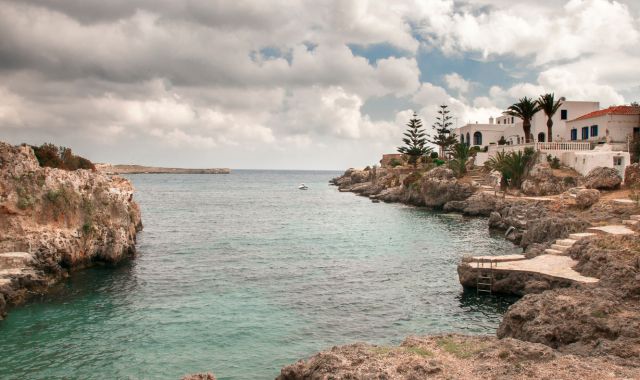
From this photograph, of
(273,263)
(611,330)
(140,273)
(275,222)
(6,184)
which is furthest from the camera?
(275,222)

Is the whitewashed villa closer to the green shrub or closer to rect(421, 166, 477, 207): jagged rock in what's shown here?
rect(421, 166, 477, 207): jagged rock

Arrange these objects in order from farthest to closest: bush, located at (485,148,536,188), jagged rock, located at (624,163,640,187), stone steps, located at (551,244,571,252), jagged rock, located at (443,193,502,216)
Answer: jagged rock, located at (443,193,502,216) < bush, located at (485,148,536,188) < jagged rock, located at (624,163,640,187) < stone steps, located at (551,244,571,252)

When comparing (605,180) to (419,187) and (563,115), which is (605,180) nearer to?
(563,115)

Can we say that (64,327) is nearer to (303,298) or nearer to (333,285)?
(303,298)

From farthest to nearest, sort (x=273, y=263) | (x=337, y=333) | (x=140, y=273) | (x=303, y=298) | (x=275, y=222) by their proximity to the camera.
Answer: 1. (x=275, y=222)
2. (x=273, y=263)
3. (x=140, y=273)
4. (x=303, y=298)
5. (x=337, y=333)

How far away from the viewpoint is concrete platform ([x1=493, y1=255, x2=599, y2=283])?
A: 22.2 meters

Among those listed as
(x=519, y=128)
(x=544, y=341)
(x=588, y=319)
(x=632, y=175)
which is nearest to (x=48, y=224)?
(x=544, y=341)

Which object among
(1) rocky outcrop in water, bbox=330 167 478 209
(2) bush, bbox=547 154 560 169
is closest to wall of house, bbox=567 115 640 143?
(2) bush, bbox=547 154 560 169

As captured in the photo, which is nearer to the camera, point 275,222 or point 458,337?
point 458,337

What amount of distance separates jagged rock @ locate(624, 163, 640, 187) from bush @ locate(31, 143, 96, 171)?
51.6 metres

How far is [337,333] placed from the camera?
64.6 ft

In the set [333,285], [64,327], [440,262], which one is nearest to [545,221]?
[440,262]

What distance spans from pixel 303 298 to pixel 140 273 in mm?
11824

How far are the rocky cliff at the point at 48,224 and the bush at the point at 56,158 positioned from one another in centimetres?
1184
